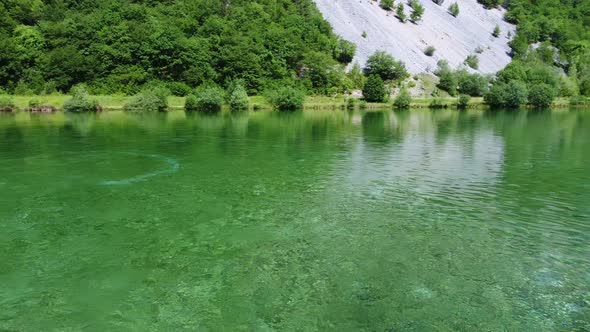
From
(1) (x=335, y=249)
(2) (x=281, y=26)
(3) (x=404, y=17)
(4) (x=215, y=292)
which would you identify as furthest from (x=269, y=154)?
(3) (x=404, y=17)

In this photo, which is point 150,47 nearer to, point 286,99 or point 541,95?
point 286,99

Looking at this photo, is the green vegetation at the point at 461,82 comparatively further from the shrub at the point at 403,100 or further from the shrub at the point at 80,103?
the shrub at the point at 80,103

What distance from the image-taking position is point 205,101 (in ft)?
295

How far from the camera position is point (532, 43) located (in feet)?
569

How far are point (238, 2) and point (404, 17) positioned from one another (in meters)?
52.7

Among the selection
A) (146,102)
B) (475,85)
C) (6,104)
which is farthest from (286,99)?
(475,85)

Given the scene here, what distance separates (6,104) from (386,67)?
81.3 meters

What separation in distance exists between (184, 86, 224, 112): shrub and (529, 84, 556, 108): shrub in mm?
67834

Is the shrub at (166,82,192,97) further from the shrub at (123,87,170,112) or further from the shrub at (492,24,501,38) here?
the shrub at (492,24,501,38)

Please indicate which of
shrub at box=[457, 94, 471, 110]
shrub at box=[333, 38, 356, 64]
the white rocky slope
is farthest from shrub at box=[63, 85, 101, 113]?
shrub at box=[457, 94, 471, 110]

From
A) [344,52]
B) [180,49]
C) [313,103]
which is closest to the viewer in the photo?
[313,103]

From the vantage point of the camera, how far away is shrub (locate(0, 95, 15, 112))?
79062mm

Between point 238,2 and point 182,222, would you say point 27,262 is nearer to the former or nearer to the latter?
point 182,222

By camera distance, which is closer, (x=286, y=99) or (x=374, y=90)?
(x=286, y=99)
